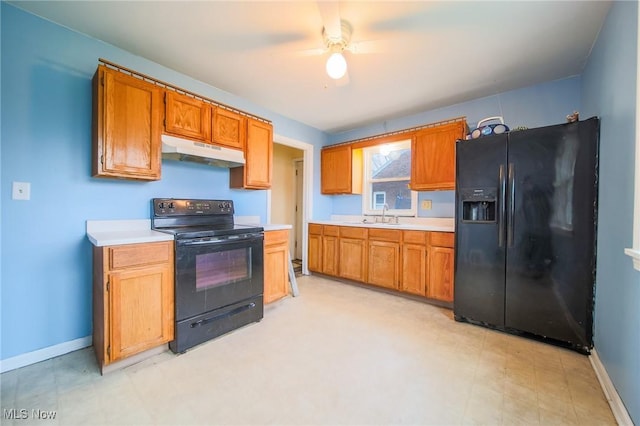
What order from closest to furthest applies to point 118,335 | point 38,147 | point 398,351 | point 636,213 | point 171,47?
point 636,213 → point 118,335 → point 38,147 → point 398,351 → point 171,47

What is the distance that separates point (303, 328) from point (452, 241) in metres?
1.81

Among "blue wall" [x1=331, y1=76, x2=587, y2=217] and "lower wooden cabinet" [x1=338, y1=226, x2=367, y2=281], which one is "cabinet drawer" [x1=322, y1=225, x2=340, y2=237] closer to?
"lower wooden cabinet" [x1=338, y1=226, x2=367, y2=281]

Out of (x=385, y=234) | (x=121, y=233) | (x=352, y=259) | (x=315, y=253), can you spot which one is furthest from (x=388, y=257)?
(x=121, y=233)

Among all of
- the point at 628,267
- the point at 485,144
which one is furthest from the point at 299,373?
the point at 485,144

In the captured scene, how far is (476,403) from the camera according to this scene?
1460mm

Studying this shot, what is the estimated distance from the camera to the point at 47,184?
188cm

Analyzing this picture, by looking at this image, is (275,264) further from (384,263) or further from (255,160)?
(384,263)

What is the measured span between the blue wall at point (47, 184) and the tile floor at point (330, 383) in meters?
0.38

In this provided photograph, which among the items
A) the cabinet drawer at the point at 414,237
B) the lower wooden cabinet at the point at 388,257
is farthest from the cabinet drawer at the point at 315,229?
the cabinet drawer at the point at 414,237

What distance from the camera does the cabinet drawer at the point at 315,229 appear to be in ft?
13.2

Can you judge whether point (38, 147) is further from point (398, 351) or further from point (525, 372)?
point (525, 372)

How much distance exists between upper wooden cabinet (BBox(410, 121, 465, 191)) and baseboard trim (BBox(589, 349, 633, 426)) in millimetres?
1842

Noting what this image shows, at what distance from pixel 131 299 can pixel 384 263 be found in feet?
8.66

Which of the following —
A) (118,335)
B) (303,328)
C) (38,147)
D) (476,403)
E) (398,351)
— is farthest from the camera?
(303,328)
